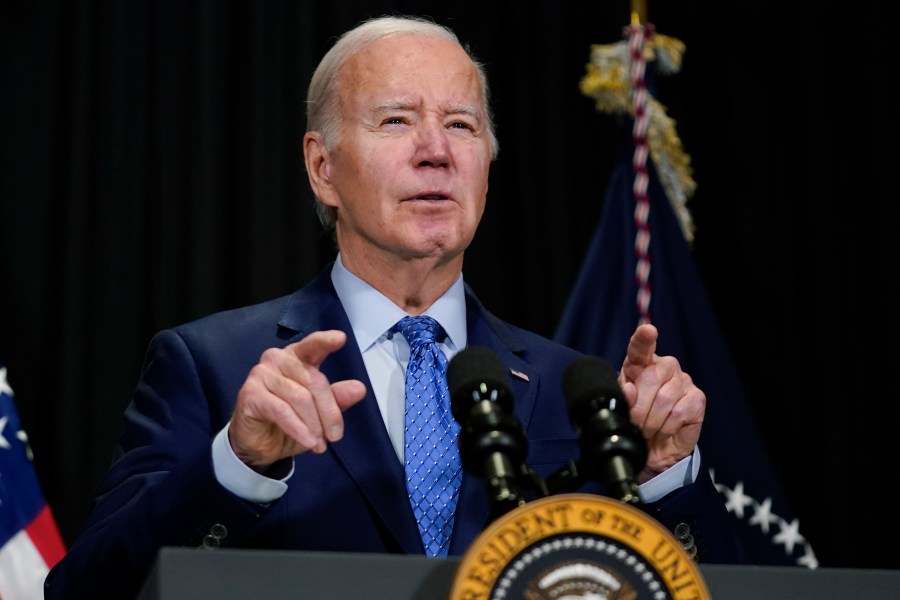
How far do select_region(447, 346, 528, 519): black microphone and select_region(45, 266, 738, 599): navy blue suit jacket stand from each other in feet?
1.03

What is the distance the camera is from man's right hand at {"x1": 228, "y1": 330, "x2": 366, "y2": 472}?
1.31 meters

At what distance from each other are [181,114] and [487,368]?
2.14m

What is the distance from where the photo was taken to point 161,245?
3.15 metres

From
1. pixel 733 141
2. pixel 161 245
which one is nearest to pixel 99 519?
pixel 161 245

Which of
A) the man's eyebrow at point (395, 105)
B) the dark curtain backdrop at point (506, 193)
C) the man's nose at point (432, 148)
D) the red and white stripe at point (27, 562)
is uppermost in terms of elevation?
the man's eyebrow at point (395, 105)

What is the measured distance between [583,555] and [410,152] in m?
1.14

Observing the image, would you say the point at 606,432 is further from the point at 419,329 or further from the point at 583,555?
the point at 419,329

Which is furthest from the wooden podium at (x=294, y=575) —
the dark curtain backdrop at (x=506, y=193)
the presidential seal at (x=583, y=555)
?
the dark curtain backdrop at (x=506, y=193)

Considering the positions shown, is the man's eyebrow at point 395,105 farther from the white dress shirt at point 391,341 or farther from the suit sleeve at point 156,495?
the suit sleeve at point 156,495

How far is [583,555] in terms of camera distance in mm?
1048

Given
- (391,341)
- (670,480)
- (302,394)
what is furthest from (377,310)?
(302,394)

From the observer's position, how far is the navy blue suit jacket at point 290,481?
1499 millimetres

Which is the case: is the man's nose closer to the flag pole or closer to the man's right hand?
the man's right hand

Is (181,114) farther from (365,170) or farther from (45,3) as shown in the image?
(365,170)
